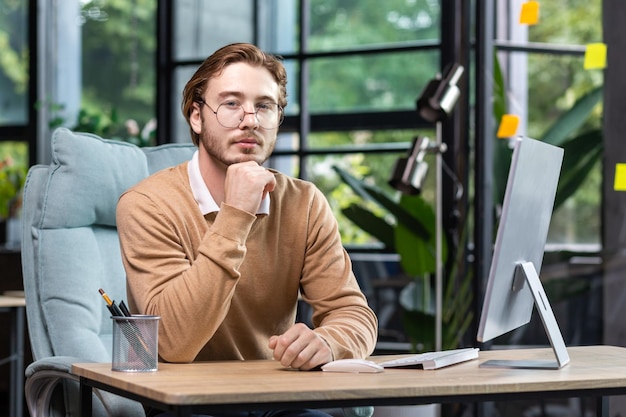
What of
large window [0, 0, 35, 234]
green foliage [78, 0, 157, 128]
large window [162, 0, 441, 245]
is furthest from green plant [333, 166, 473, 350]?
large window [0, 0, 35, 234]

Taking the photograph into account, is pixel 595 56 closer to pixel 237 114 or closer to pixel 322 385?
pixel 237 114

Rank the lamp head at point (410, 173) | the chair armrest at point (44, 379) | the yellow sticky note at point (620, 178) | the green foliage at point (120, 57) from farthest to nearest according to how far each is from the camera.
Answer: the green foliage at point (120, 57), the lamp head at point (410, 173), the yellow sticky note at point (620, 178), the chair armrest at point (44, 379)

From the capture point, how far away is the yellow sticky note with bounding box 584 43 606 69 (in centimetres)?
339

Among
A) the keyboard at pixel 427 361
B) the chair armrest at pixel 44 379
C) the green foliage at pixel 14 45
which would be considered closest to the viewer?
the keyboard at pixel 427 361

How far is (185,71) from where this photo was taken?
5543 millimetres

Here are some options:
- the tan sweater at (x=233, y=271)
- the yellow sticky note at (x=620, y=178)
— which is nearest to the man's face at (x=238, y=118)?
the tan sweater at (x=233, y=271)

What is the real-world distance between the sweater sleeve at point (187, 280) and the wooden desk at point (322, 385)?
0.06 metres

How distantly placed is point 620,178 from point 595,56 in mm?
447

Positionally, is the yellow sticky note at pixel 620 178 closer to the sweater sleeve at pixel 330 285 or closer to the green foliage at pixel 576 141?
the green foliage at pixel 576 141

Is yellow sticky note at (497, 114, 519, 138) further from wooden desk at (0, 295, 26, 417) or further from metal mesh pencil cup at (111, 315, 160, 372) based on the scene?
metal mesh pencil cup at (111, 315, 160, 372)

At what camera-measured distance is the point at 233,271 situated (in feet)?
5.55

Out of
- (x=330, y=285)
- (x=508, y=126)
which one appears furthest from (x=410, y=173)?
(x=330, y=285)

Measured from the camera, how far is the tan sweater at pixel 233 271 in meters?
1.70

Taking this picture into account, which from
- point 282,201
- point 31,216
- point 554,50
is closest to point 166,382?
point 282,201
